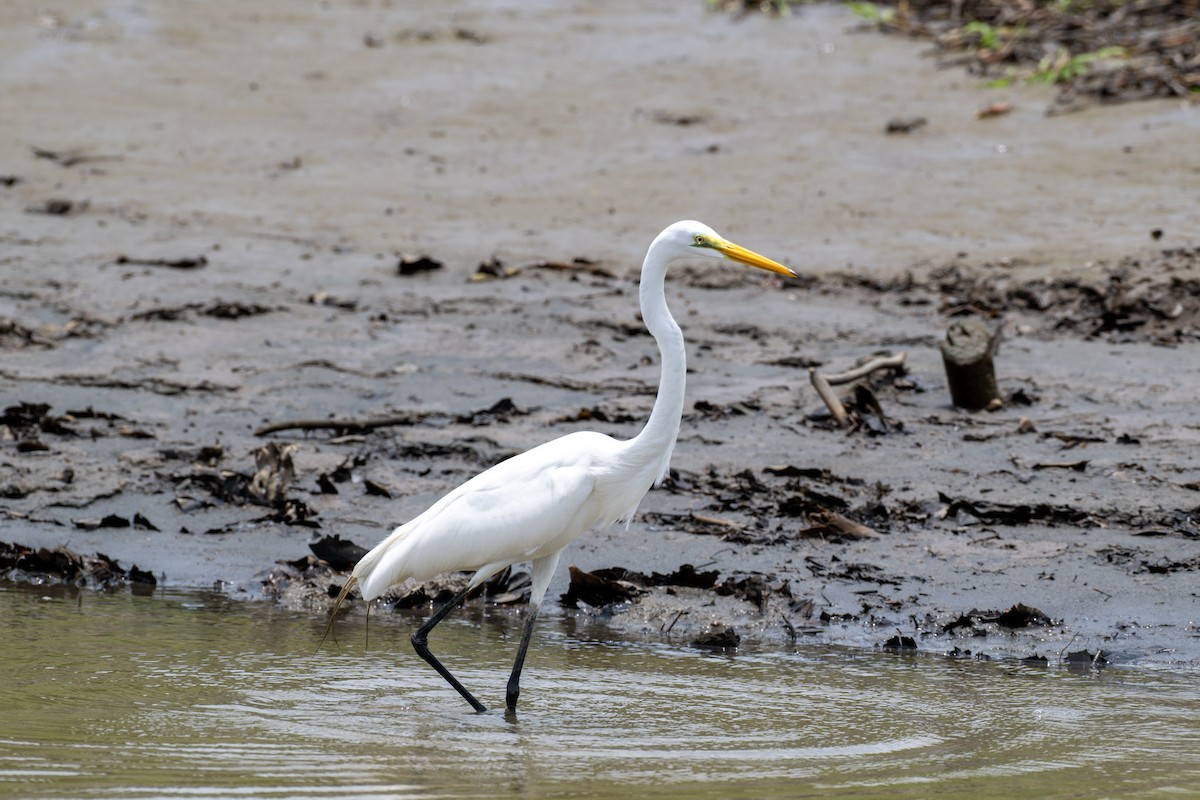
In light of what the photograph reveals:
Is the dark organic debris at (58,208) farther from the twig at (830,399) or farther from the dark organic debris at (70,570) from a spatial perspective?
the twig at (830,399)

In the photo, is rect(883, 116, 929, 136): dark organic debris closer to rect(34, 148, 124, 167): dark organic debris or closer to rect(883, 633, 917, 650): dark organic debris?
rect(34, 148, 124, 167): dark organic debris

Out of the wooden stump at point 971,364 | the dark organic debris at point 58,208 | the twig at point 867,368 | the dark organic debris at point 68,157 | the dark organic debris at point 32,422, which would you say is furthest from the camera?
the dark organic debris at point 68,157

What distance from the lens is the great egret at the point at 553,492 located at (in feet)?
16.6

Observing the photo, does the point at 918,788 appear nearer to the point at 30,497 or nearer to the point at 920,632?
the point at 920,632

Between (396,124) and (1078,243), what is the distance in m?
6.27

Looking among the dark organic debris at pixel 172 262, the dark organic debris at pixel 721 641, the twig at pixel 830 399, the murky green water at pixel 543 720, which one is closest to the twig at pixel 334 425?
the murky green water at pixel 543 720

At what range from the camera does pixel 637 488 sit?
17.0 ft

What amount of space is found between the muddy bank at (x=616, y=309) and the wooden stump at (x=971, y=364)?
4.2 inches

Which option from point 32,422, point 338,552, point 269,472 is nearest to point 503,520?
point 338,552

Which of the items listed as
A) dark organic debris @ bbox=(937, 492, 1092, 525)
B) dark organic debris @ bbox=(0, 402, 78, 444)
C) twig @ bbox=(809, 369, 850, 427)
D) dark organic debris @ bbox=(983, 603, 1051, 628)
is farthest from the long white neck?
dark organic debris @ bbox=(0, 402, 78, 444)

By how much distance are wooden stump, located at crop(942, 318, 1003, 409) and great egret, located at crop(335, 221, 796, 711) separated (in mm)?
2573

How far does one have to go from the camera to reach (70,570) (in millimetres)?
6754

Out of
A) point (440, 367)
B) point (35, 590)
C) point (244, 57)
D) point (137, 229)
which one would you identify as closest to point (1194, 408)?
point (440, 367)

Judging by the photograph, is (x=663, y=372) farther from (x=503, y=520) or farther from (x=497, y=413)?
(x=497, y=413)
